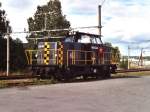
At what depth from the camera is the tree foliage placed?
48597 millimetres

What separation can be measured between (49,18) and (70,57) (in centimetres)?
2522

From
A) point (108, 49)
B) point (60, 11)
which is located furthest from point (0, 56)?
point (60, 11)

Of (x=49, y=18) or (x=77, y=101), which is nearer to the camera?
(x=77, y=101)

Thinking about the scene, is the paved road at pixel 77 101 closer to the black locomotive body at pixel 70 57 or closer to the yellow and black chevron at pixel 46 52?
the black locomotive body at pixel 70 57

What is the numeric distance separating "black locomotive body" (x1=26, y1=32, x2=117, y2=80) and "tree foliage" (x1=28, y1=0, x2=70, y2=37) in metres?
21.5

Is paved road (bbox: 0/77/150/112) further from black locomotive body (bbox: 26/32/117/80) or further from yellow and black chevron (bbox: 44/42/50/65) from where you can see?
yellow and black chevron (bbox: 44/42/50/65)

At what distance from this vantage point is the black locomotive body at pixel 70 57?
79.9 feet

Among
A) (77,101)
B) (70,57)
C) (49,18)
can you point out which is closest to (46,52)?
(70,57)

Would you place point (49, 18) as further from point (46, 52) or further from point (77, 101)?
point (77, 101)

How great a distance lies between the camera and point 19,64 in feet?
119

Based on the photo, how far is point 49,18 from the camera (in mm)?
49531

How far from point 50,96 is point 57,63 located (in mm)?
9049

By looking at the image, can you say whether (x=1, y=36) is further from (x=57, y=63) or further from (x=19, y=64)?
(x=57, y=63)

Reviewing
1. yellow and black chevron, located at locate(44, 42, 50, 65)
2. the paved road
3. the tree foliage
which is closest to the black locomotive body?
yellow and black chevron, located at locate(44, 42, 50, 65)
